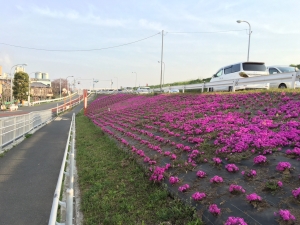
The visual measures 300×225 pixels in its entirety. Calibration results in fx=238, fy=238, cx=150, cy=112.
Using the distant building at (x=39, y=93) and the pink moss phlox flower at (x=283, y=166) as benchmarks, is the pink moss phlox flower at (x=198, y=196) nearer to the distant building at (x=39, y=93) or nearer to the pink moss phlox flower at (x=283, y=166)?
the pink moss phlox flower at (x=283, y=166)

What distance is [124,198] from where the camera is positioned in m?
5.32

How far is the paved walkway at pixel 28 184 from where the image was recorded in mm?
5047

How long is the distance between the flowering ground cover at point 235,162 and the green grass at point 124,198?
0.23 metres

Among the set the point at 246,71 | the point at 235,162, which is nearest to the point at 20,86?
the point at 246,71

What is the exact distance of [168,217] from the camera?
4184mm

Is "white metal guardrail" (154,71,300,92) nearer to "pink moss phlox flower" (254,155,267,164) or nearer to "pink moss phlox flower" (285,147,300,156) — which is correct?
"pink moss phlox flower" (285,147,300,156)

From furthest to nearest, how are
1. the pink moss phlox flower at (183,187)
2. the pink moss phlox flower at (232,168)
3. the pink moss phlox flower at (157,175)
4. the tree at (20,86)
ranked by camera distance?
the tree at (20,86), the pink moss phlox flower at (157,175), the pink moss phlox flower at (232,168), the pink moss phlox flower at (183,187)

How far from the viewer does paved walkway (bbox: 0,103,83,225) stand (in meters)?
5.05

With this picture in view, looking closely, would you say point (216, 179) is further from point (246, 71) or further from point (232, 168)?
point (246, 71)

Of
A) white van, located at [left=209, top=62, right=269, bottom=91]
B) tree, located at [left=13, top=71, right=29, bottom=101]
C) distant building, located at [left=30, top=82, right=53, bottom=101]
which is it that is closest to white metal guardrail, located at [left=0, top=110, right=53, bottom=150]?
white van, located at [left=209, top=62, right=269, bottom=91]

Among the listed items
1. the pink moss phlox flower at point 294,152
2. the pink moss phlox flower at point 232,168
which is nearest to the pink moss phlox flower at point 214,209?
the pink moss phlox flower at point 232,168

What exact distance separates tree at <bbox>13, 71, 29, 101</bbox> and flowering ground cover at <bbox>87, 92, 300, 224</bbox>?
165 feet

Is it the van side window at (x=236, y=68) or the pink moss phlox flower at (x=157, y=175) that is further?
the van side window at (x=236, y=68)

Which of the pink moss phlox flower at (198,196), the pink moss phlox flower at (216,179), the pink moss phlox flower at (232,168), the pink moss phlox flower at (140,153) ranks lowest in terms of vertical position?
the pink moss phlox flower at (140,153)
